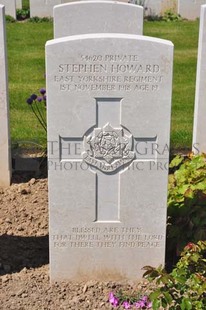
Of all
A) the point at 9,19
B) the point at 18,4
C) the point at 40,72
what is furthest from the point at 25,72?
the point at 18,4

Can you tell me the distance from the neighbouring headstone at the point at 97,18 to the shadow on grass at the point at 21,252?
1870 millimetres

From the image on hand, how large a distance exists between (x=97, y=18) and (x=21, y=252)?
2.29m

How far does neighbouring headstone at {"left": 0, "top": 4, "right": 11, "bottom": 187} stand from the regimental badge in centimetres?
190

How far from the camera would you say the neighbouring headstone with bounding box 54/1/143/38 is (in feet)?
18.4

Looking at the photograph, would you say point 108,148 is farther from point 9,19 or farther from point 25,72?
point 9,19

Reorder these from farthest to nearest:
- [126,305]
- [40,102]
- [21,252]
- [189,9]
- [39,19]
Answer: [189,9] < [39,19] < [40,102] < [21,252] < [126,305]

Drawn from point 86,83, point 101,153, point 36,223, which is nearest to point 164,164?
point 101,153

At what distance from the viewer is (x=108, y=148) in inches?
154

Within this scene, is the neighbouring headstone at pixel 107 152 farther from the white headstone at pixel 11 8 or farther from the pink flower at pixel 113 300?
the white headstone at pixel 11 8

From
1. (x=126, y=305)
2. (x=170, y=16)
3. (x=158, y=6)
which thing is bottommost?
(x=126, y=305)

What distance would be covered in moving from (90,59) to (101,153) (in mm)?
576

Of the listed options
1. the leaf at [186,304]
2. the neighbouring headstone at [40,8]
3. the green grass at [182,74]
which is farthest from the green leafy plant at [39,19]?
the leaf at [186,304]

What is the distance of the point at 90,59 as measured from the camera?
12.3 feet

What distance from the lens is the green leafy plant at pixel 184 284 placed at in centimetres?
340
